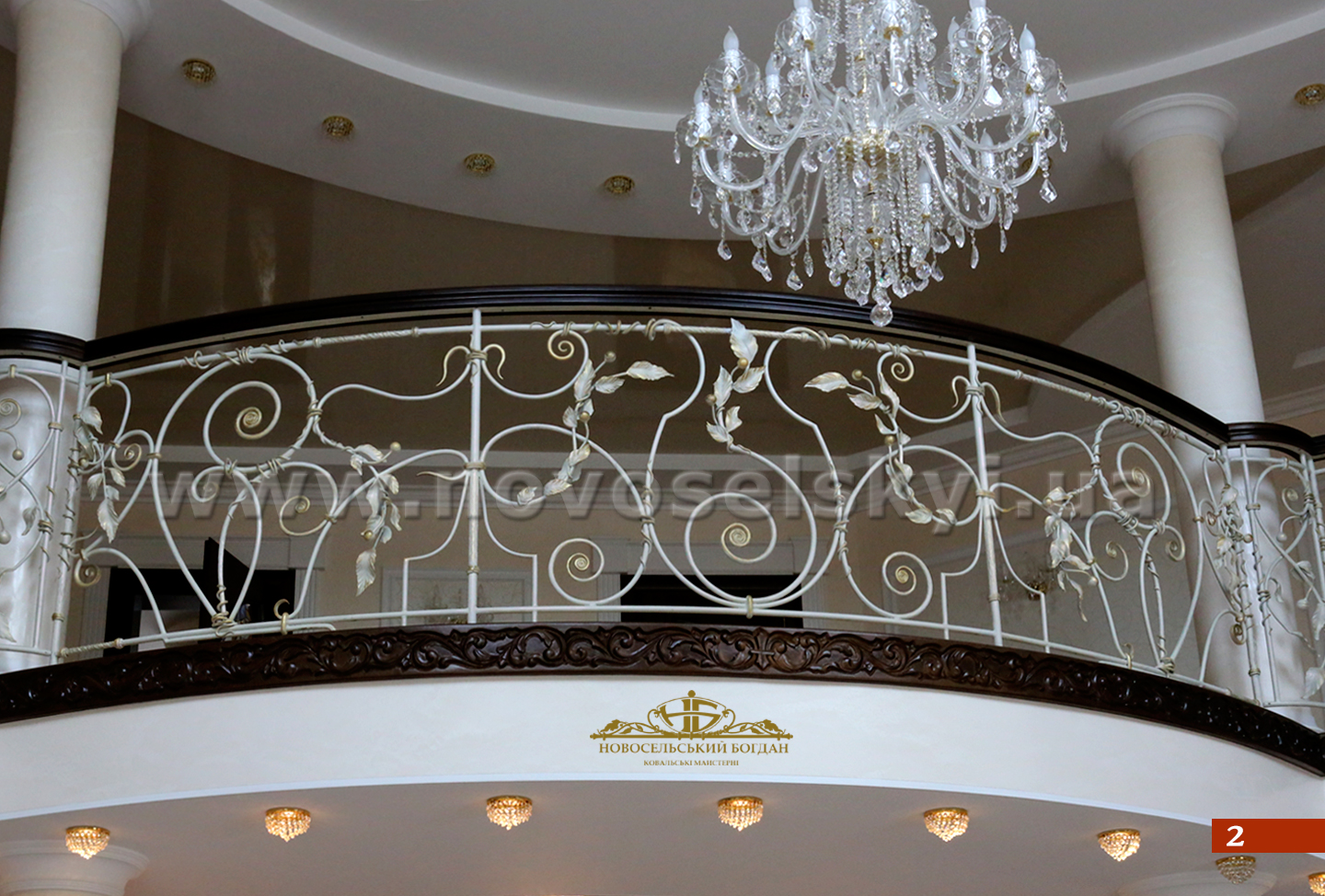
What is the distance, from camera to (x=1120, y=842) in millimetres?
4332

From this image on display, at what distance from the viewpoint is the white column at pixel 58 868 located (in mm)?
4145

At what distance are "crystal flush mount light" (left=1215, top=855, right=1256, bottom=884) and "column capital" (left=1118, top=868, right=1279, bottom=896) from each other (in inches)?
9.0


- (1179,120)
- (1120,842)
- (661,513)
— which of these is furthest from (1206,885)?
(661,513)

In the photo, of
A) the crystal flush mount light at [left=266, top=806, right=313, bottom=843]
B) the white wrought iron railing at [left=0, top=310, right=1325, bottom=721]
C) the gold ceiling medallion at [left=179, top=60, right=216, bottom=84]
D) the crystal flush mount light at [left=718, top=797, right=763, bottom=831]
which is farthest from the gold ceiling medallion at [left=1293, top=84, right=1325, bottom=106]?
the crystal flush mount light at [left=266, top=806, right=313, bottom=843]

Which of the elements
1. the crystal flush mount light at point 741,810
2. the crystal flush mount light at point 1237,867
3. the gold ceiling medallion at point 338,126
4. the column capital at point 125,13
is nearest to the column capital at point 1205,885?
the crystal flush mount light at point 1237,867

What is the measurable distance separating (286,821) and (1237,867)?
3.02 meters

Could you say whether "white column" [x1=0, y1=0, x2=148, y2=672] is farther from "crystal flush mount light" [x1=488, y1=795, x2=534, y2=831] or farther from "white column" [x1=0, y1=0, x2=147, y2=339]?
"crystal flush mount light" [x1=488, y1=795, x2=534, y2=831]

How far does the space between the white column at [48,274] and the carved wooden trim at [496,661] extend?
11.6 inches

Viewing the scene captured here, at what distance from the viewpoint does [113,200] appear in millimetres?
7980

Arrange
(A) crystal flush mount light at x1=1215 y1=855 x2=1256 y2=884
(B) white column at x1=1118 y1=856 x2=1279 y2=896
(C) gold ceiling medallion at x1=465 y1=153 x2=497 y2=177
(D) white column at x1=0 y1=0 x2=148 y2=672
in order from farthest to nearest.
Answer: (C) gold ceiling medallion at x1=465 y1=153 x2=497 y2=177 → (B) white column at x1=1118 y1=856 x2=1279 y2=896 → (A) crystal flush mount light at x1=1215 y1=855 x2=1256 y2=884 → (D) white column at x1=0 y1=0 x2=148 y2=672

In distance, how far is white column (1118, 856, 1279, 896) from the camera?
4.91m

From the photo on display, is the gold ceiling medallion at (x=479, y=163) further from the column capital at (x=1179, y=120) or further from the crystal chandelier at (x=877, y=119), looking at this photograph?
the column capital at (x=1179, y=120)

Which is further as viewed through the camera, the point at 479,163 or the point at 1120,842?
the point at 479,163

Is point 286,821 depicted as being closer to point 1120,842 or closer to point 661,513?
point 1120,842
